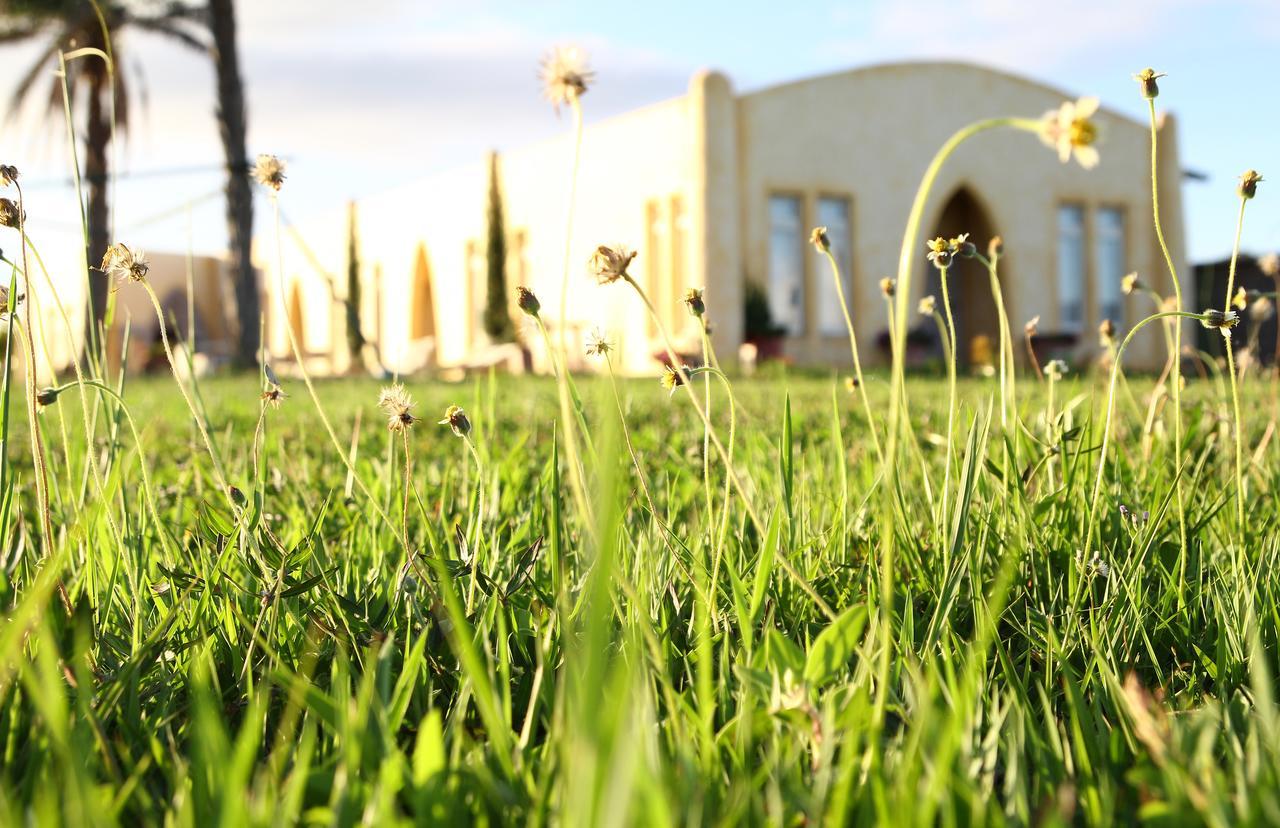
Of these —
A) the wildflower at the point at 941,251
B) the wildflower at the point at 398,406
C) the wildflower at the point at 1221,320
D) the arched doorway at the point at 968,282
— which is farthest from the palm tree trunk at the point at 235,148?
the wildflower at the point at 1221,320

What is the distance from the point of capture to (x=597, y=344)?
3.93ft

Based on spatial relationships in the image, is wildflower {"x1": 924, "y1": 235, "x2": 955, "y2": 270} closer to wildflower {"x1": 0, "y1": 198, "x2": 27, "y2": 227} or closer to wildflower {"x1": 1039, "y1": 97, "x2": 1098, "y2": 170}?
wildflower {"x1": 1039, "y1": 97, "x2": 1098, "y2": 170}

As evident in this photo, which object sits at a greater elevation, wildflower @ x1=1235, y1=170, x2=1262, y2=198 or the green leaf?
wildflower @ x1=1235, y1=170, x2=1262, y2=198

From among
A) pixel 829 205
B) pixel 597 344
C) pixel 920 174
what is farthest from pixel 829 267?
pixel 597 344

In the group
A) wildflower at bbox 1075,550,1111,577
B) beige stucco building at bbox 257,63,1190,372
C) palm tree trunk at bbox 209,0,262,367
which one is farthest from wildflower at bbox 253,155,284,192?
beige stucco building at bbox 257,63,1190,372

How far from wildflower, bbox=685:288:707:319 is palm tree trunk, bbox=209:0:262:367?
13932 mm

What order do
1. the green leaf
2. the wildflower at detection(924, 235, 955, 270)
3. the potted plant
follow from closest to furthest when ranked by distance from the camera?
the green leaf → the wildflower at detection(924, 235, 955, 270) → the potted plant

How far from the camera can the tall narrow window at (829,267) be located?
17.0 m

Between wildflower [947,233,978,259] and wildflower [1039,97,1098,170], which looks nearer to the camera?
wildflower [1039,97,1098,170]

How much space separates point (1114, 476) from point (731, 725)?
3.68ft

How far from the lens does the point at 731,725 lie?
3.06 feet

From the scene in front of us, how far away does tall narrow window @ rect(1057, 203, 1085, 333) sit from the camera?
63.0 ft

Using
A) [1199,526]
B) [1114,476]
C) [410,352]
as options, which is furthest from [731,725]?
[410,352]

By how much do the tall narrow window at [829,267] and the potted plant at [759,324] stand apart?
121 centimetres
